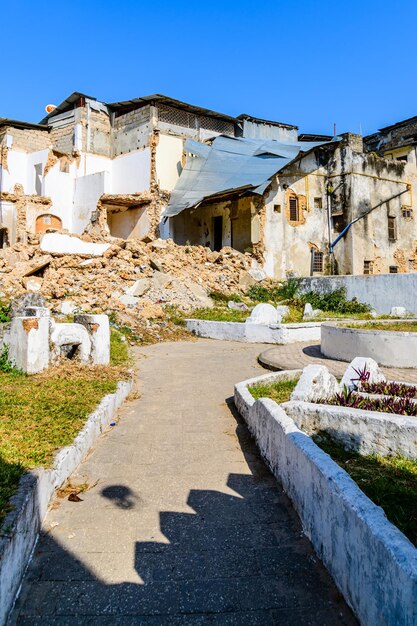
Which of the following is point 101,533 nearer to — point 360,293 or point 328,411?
point 328,411

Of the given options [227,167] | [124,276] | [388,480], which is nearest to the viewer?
[388,480]

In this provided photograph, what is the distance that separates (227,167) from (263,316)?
14895 mm

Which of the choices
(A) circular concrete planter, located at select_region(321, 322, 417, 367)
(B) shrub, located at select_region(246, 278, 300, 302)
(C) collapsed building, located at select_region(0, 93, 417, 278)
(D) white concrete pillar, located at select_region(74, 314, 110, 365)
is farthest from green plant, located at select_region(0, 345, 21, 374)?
(C) collapsed building, located at select_region(0, 93, 417, 278)

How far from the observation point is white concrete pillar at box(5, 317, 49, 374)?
268 inches

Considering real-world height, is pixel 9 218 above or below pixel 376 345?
above

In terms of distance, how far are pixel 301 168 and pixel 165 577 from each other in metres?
26.2

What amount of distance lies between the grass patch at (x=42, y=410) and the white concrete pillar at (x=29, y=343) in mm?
176

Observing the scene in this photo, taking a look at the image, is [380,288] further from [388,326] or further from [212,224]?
[212,224]

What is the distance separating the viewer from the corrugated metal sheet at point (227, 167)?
955 inches

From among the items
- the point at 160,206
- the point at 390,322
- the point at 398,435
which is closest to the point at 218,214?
the point at 160,206

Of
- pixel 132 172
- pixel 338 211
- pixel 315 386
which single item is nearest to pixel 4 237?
pixel 132 172

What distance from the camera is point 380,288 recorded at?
62.3ft

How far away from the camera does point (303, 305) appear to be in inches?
782

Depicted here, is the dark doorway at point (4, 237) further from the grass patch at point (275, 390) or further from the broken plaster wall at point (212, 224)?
the grass patch at point (275, 390)
